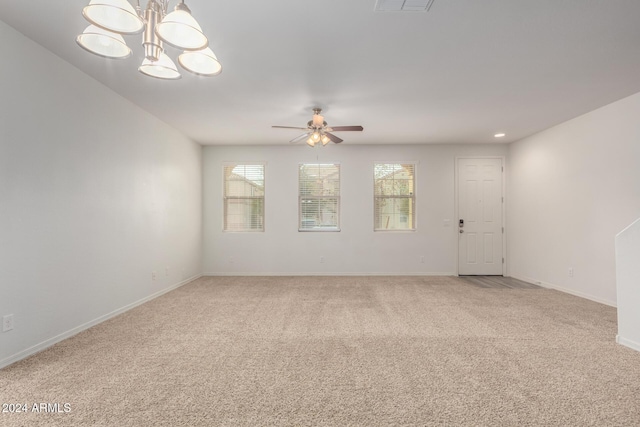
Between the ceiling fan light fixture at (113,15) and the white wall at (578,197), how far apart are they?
5178 millimetres

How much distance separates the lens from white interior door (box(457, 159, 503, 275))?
6145mm

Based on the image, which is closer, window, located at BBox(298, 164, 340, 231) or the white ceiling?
the white ceiling

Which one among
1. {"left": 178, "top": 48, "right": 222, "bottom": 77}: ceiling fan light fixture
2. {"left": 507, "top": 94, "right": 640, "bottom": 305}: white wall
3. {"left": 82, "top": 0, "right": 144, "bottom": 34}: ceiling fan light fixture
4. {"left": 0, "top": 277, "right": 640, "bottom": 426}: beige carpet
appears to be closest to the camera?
{"left": 82, "top": 0, "right": 144, "bottom": 34}: ceiling fan light fixture

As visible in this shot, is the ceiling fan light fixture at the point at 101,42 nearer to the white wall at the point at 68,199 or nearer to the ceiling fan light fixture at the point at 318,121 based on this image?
the white wall at the point at 68,199

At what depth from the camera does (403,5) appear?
209 centimetres

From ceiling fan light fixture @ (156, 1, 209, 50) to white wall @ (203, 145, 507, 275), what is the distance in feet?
16.0

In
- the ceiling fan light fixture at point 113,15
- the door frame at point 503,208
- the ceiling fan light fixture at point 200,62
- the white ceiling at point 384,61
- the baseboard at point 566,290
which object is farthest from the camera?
the door frame at point 503,208

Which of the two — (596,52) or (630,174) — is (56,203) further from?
(630,174)

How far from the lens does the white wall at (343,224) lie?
618 centimetres

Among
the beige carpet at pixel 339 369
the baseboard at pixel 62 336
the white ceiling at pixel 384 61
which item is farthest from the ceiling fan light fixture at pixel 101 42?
the baseboard at pixel 62 336

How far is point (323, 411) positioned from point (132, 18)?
222cm

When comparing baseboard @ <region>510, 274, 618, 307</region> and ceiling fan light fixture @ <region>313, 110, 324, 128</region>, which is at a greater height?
ceiling fan light fixture @ <region>313, 110, 324, 128</region>

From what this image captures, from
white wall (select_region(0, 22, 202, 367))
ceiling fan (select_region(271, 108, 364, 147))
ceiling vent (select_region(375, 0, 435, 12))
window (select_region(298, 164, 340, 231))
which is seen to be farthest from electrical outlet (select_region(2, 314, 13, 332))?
window (select_region(298, 164, 340, 231))

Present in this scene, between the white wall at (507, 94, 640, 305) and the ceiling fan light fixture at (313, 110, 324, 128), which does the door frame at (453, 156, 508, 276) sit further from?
the ceiling fan light fixture at (313, 110, 324, 128)
